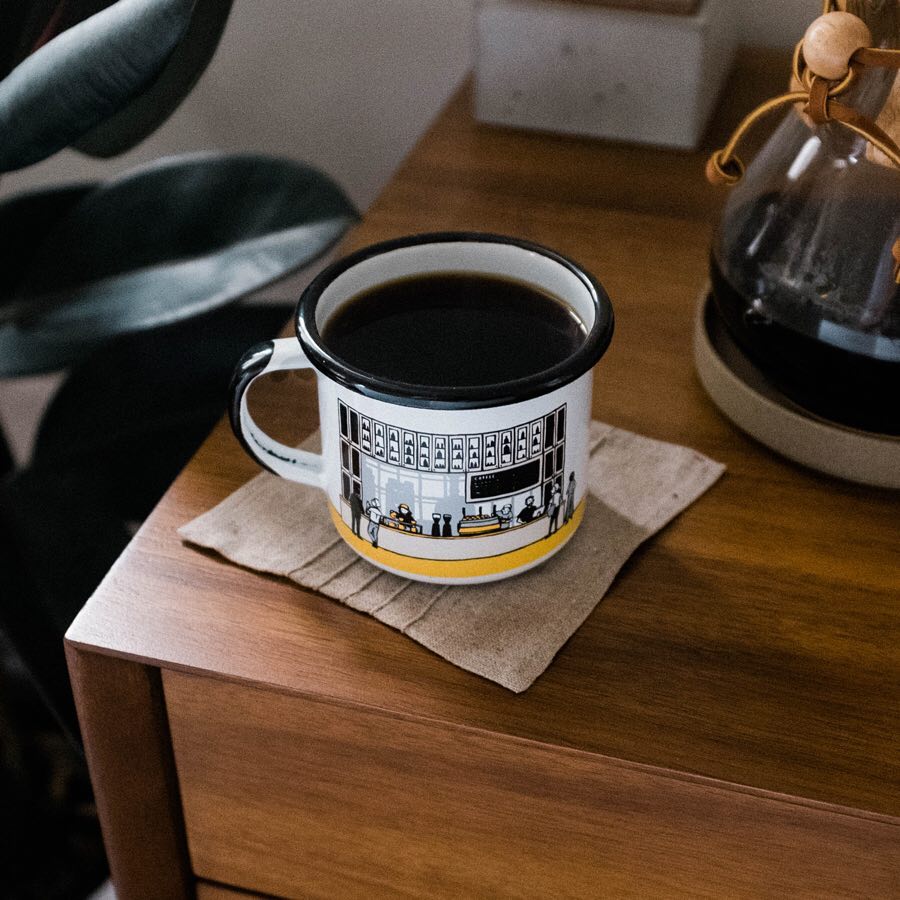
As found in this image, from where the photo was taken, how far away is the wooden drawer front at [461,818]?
1.40ft

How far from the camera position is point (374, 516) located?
46cm

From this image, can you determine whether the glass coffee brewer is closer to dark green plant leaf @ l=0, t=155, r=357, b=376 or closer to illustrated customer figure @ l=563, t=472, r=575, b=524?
illustrated customer figure @ l=563, t=472, r=575, b=524

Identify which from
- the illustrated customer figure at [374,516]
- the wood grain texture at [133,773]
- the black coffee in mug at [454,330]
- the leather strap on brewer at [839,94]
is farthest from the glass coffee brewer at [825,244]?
the wood grain texture at [133,773]

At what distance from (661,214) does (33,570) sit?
466 mm

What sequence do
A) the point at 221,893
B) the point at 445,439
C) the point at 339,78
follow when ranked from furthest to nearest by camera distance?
the point at 339,78, the point at 221,893, the point at 445,439

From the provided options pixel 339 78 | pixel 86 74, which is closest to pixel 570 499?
pixel 86 74

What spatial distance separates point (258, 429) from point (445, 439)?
10cm

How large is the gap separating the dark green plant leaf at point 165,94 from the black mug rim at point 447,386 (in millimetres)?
200

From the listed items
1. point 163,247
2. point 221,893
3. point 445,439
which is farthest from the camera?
point 163,247

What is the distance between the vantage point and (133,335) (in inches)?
34.1

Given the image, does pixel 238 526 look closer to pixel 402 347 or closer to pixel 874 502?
pixel 402 347

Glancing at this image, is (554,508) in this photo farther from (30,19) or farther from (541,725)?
(30,19)

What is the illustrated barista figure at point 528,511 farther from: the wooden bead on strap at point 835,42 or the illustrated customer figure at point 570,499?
the wooden bead on strap at point 835,42

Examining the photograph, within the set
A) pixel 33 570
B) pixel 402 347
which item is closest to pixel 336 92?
pixel 33 570
